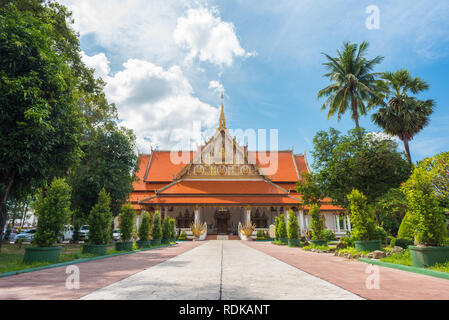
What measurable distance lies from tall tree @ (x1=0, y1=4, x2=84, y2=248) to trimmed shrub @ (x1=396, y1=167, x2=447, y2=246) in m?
12.8

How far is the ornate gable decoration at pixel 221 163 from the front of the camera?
108 feet

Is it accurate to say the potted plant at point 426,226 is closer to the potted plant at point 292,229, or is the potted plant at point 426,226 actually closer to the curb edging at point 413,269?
the curb edging at point 413,269

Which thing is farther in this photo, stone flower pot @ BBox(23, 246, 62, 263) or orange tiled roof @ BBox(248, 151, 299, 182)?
orange tiled roof @ BBox(248, 151, 299, 182)

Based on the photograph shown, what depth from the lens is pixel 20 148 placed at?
9.74m

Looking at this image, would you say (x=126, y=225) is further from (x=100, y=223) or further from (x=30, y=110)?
(x=30, y=110)

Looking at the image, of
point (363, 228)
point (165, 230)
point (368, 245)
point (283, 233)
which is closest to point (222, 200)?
Result: point (283, 233)

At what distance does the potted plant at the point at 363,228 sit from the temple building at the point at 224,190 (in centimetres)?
1685

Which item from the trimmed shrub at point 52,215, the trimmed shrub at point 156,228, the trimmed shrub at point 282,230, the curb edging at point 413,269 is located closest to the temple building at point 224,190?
the trimmed shrub at point 282,230

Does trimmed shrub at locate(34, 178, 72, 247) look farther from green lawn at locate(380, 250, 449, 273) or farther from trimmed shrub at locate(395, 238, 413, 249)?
trimmed shrub at locate(395, 238, 413, 249)

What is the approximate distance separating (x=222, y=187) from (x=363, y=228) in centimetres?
2103

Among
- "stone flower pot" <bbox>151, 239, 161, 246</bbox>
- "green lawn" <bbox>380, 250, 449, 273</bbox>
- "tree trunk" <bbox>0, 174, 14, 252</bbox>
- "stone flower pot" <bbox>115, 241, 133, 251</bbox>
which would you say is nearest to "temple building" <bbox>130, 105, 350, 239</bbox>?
"stone flower pot" <bbox>151, 239, 161, 246</bbox>

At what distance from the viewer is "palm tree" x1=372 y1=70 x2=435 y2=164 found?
2102 cm
